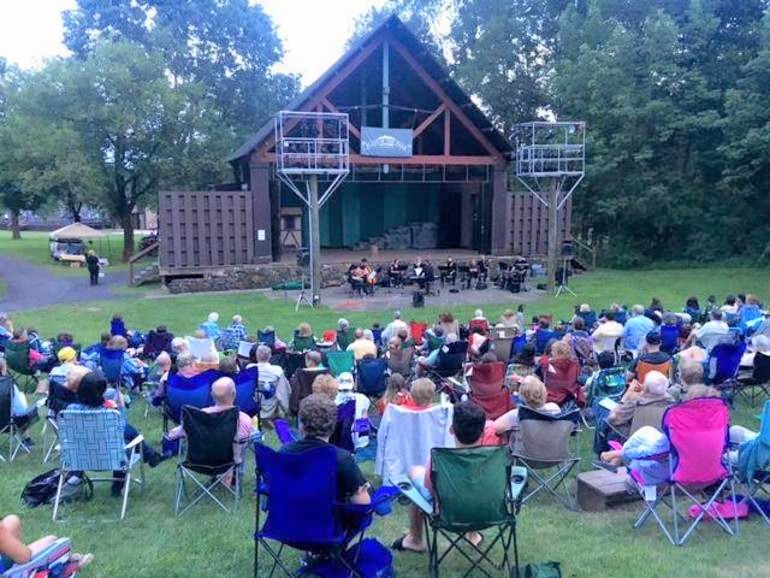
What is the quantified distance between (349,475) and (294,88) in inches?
1261

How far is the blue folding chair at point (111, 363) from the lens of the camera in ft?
25.2

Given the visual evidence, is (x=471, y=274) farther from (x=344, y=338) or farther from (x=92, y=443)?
(x=92, y=443)

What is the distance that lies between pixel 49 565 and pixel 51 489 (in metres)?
1.82

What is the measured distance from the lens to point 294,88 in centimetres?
3341

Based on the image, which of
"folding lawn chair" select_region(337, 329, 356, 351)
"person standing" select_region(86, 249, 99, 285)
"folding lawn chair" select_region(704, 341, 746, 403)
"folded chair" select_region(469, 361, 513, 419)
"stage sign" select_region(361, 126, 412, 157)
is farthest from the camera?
"person standing" select_region(86, 249, 99, 285)

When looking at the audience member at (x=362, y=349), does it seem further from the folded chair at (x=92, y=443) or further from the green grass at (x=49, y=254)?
the green grass at (x=49, y=254)

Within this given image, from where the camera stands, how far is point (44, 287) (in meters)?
21.2

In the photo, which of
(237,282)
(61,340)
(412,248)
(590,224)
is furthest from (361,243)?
(61,340)

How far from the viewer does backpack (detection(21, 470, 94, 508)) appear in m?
5.09

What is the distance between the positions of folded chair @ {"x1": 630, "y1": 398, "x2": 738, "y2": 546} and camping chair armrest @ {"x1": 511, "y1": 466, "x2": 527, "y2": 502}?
2.78 ft

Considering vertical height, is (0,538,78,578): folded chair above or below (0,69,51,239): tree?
below

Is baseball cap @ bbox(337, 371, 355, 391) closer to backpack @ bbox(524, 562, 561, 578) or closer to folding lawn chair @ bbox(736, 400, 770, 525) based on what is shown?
backpack @ bbox(524, 562, 561, 578)

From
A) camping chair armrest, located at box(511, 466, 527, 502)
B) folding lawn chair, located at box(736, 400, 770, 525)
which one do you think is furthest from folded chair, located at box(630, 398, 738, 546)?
camping chair armrest, located at box(511, 466, 527, 502)

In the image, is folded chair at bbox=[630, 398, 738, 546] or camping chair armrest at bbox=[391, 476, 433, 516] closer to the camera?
camping chair armrest at bbox=[391, 476, 433, 516]
